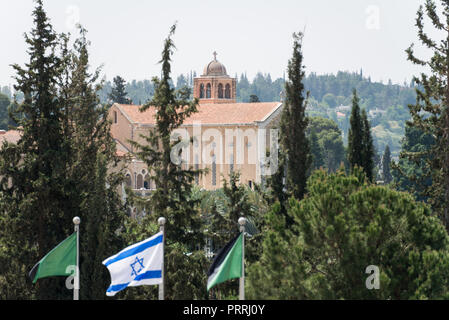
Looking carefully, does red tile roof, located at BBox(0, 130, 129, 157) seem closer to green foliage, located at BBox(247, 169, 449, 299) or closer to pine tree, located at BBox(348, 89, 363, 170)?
pine tree, located at BBox(348, 89, 363, 170)

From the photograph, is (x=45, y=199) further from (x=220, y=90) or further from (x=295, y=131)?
(x=220, y=90)

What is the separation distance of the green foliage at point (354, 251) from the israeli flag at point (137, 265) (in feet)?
7.14

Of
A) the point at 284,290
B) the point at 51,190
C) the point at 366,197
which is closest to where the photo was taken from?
the point at 284,290

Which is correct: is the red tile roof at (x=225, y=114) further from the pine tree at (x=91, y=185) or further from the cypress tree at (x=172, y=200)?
the cypress tree at (x=172, y=200)

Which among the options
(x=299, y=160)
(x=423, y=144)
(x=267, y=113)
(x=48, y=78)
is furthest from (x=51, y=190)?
(x=423, y=144)

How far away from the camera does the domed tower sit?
86156mm

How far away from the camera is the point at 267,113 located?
7394 centimetres

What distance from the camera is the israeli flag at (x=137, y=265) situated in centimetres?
1806

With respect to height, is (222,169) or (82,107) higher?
(82,107)

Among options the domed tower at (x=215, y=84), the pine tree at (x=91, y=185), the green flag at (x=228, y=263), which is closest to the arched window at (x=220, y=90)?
the domed tower at (x=215, y=84)

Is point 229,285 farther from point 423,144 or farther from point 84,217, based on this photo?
point 423,144

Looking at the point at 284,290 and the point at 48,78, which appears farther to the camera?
the point at 48,78

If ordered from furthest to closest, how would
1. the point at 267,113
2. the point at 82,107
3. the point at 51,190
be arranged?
the point at 267,113, the point at 82,107, the point at 51,190

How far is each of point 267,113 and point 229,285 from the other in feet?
157
